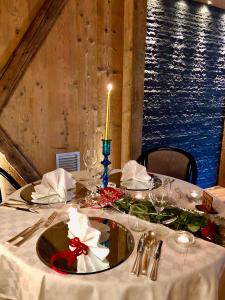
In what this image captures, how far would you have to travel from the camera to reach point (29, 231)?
1.10 metres

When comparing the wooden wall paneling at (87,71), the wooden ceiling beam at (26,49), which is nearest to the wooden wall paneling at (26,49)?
the wooden ceiling beam at (26,49)

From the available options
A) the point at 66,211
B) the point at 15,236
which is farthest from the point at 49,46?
the point at 15,236

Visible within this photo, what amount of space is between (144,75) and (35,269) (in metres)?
2.33

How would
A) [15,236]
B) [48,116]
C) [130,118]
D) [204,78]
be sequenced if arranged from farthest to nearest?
[204,78], [130,118], [48,116], [15,236]

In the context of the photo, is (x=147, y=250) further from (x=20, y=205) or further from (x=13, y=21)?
(x=13, y=21)

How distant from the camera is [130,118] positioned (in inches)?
107

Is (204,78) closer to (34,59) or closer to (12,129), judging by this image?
(34,59)

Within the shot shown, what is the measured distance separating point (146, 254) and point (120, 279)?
15 cm

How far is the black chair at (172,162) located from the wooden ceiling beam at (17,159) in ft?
3.31

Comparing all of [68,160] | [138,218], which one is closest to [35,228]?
[138,218]

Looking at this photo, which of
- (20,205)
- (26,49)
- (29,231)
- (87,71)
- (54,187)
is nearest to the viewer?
(29,231)

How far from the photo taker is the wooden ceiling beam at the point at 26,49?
2.19 m

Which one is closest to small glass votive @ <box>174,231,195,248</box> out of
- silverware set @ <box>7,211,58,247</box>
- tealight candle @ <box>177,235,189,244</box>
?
tealight candle @ <box>177,235,189,244</box>

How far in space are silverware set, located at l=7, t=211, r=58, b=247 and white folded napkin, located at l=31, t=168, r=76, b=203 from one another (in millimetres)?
156
